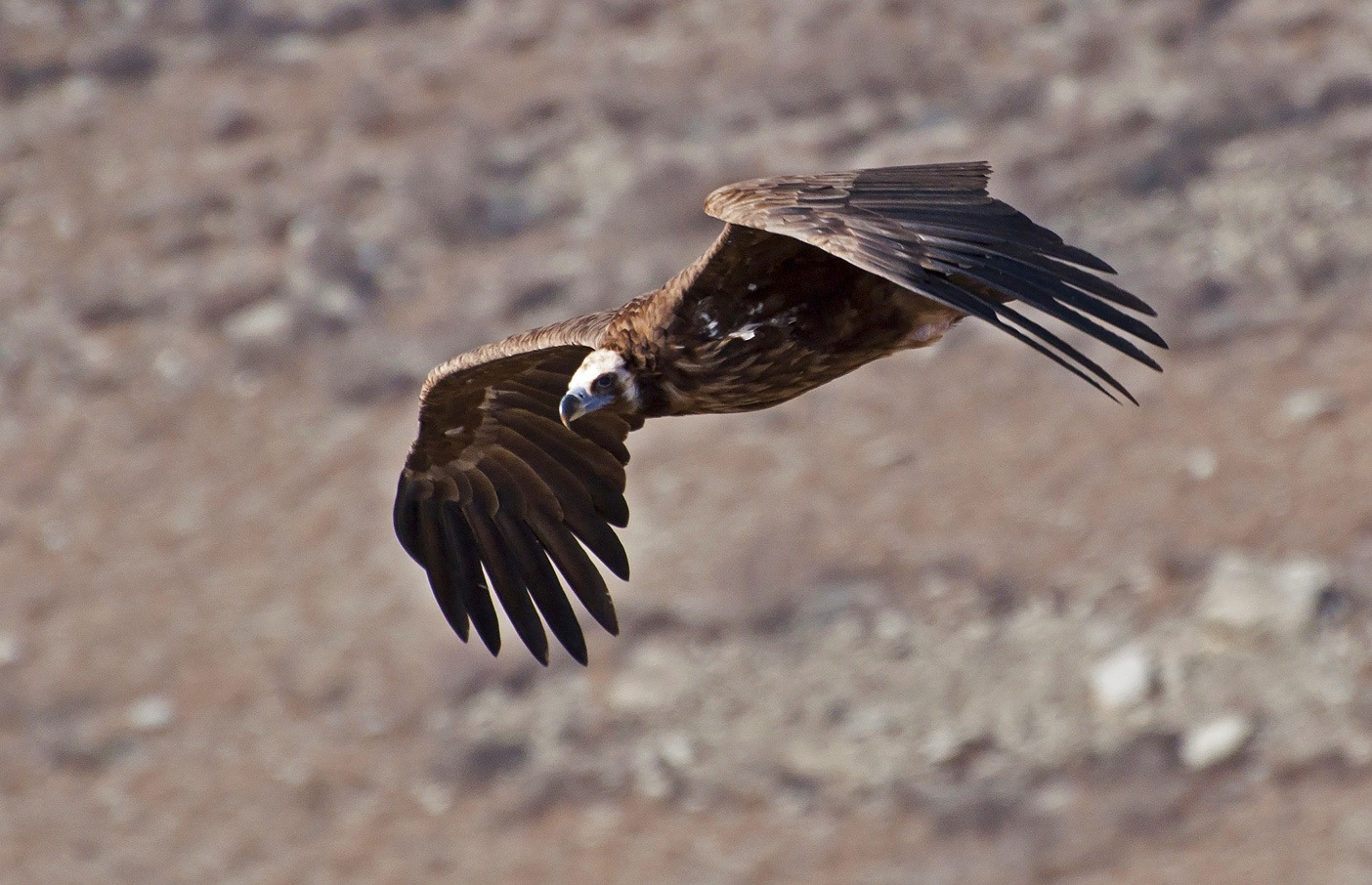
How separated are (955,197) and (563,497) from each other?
2.89 meters

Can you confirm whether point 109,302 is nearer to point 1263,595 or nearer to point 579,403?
point 1263,595

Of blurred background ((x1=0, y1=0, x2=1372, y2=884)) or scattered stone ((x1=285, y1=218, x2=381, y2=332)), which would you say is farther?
scattered stone ((x1=285, y1=218, x2=381, y2=332))

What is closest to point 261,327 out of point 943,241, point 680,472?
point 680,472

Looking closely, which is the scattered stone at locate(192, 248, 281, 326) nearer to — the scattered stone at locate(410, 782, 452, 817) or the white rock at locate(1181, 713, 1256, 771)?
the scattered stone at locate(410, 782, 452, 817)

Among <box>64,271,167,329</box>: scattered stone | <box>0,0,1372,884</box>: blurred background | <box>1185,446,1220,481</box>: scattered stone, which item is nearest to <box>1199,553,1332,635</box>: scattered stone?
<box>0,0,1372,884</box>: blurred background

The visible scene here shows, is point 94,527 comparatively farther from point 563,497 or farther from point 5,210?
point 563,497

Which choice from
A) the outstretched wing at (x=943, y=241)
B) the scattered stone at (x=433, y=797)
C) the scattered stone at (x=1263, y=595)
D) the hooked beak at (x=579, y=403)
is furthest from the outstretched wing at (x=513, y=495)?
the scattered stone at (x=1263, y=595)

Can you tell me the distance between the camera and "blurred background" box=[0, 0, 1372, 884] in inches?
602

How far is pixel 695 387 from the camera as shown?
8.33 meters

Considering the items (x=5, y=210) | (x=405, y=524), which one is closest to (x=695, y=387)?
(x=405, y=524)

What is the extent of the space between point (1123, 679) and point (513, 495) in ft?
23.5

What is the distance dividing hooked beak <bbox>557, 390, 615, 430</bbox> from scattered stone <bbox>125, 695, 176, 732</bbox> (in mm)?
9375

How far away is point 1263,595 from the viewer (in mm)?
15727

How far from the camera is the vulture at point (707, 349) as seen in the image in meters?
6.89
